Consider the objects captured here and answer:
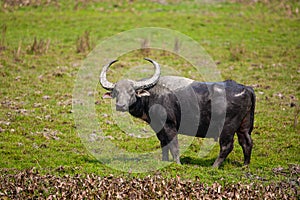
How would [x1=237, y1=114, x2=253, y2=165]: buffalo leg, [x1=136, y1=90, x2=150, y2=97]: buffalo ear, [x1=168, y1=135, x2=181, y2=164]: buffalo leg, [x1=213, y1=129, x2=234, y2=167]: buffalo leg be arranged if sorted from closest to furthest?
1. [x1=213, y1=129, x2=234, y2=167]: buffalo leg
2. [x1=136, y1=90, x2=150, y2=97]: buffalo ear
3. [x1=168, y1=135, x2=181, y2=164]: buffalo leg
4. [x1=237, y1=114, x2=253, y2=165]: buffalo leg

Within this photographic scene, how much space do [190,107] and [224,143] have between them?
99 centimetres

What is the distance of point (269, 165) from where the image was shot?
32.3 ft

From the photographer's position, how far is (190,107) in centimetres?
972

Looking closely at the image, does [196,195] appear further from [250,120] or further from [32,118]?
[32,118]

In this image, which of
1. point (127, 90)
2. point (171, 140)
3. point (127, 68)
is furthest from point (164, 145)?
point (127, 68)

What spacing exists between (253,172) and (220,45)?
471 inches

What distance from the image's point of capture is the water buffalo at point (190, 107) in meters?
9.45

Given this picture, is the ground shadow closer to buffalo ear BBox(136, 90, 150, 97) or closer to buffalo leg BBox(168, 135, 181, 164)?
buffalo leg BBox(168, 135, 181, 164)

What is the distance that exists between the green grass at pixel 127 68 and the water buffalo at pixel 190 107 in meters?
0.65

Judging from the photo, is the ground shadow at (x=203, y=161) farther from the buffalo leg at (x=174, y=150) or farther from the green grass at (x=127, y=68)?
the buffalo leg at (x=174, y=150)

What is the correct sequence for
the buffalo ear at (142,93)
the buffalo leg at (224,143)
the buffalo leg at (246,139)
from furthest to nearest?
the buffalo leg at (246,139) < the buffalo ear at (142,93) < the buffalo leg at (224,143)

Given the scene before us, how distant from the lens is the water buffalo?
945 centimetres

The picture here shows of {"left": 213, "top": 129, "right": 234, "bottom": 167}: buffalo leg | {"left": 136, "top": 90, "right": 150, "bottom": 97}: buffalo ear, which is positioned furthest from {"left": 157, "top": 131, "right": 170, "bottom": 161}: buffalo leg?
{"left": 213, "top": 129, "right": 234, "bottom": 167}: buffalo leg

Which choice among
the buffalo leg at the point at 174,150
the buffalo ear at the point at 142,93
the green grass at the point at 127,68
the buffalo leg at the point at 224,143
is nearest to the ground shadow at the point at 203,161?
the green grass at the point at 127,68
